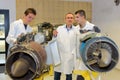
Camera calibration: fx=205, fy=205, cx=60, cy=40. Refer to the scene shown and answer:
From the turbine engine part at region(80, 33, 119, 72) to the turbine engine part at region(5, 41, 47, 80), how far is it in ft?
1.16

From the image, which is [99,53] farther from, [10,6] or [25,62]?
[10,6]

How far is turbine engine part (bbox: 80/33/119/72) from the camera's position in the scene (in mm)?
1608

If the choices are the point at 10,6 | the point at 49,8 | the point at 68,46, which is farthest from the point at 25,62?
the point at 49,8

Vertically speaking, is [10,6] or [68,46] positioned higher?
[10,6]

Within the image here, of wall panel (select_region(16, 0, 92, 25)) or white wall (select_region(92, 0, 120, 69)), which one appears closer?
white wall (select_region(92, 0, 120, 69))

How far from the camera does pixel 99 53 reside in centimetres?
162

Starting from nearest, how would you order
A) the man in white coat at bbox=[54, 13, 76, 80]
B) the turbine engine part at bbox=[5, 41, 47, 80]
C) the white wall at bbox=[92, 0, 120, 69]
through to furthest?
1. the turbine engine part at bbox=[5, 41, 47, 80]
2. the man in white coat at bbox=[54, 13, 76, 80]
3. the white wall at bbox=[92, 0, 120, 69]

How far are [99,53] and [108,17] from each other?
16.7 ft

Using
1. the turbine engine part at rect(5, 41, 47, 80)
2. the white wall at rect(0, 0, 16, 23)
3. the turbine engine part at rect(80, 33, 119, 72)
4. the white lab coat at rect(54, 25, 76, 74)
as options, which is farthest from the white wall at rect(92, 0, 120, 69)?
the turbine engine part at rect(5, 41, 47, 80)

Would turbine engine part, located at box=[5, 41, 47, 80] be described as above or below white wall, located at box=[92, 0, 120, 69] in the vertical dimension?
below

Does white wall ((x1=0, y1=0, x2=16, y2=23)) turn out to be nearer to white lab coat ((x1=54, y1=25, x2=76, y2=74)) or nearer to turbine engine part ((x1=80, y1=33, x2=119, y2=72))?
white lab coat ((x1=54, y1=25, x2=76, y2=74))

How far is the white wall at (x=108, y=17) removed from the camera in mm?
6031

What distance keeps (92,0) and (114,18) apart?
1474 mm

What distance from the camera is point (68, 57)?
3.02m
